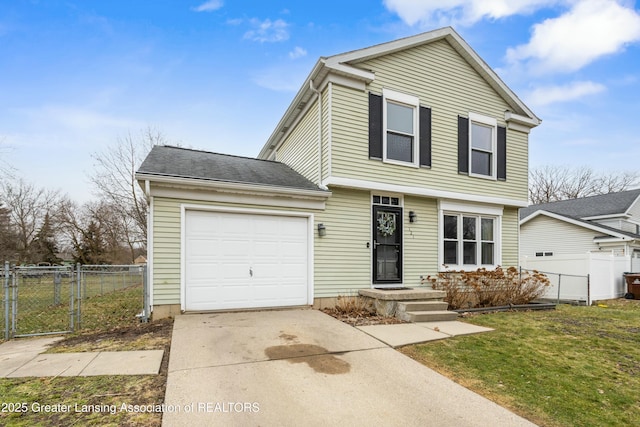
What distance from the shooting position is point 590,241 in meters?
16.7

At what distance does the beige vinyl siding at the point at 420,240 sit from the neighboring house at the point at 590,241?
599 cm

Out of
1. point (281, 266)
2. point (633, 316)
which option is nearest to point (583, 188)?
point (633, 316)

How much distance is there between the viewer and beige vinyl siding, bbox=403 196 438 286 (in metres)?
8.57

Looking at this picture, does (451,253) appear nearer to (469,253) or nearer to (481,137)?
(469,253)

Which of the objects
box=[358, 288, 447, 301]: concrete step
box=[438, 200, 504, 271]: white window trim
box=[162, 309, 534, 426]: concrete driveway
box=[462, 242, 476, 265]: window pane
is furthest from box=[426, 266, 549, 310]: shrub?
box=[162, 309, 534, 426]: concrete driveway

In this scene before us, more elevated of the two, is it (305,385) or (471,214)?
(471,214)

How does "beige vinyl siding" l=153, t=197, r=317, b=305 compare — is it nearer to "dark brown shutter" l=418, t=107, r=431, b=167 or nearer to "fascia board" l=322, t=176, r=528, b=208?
"fascia board" l=322, t=176, r=528, b=208

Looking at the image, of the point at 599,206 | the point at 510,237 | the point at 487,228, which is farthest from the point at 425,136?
the point at 599,206

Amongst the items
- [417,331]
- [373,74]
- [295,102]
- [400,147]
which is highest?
[373,74]

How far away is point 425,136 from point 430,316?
15.4 feet

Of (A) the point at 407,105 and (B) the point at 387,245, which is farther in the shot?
(A) the point at 407,105

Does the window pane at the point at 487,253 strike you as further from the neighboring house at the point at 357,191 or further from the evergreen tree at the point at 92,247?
the evergreen tree at the point at 92,247

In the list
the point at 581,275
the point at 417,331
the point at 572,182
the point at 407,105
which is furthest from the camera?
the point at 572,182

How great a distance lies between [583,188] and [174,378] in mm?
40108
